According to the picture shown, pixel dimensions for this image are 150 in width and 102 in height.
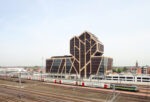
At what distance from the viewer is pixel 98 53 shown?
122 m

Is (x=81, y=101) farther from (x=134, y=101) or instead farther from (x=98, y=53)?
(x=98, y=53)

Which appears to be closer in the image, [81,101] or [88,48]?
[81,101]

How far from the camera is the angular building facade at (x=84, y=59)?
375 ft

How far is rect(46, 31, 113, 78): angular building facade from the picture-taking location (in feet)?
375

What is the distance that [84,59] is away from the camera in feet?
403

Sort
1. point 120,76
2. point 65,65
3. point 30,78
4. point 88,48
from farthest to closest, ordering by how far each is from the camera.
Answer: point 65,65 < point 88,48 < point 30,78 < point 120,76

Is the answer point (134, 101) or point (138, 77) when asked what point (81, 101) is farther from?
point (138, 77)

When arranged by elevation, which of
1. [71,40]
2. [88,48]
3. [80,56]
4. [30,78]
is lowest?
[30,78]

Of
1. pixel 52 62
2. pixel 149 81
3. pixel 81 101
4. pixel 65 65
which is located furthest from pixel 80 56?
pixel 81 101

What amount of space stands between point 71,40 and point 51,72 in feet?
154

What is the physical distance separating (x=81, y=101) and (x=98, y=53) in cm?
8613

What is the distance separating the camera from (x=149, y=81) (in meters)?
90.9

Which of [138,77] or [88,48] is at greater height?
[88,48]

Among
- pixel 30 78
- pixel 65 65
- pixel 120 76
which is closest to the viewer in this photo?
pixel 120 76
